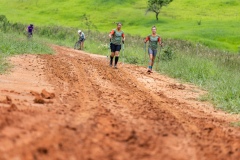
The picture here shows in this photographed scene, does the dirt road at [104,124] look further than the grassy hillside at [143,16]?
No

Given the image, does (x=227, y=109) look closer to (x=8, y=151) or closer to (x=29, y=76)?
(x=29, y=76)

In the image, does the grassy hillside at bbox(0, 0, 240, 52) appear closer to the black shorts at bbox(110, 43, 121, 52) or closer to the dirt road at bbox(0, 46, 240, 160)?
the black shorts at bbox(110, 43, 121, 52)

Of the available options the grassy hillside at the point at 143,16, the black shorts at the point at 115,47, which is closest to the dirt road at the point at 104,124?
the black shorts at the point at 115,47

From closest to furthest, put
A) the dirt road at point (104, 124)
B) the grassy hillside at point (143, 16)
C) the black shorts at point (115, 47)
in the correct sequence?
1. the dirt road at point (104, 124)
2. the black shorts at point (115, 47)
3. the grassy hillside at point (143, 16)

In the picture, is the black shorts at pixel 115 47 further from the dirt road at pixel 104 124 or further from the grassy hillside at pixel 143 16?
the grassy hillside at pixel 143 16

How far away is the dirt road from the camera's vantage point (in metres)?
4.53

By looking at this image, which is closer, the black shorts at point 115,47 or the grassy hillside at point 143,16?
the black shorts at point 115,47

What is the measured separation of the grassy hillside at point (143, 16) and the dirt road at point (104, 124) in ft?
121

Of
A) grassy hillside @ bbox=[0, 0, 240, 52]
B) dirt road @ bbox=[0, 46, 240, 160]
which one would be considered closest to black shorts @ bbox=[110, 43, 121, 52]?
dirt road @ bbox=[0, 46, 240, 160]

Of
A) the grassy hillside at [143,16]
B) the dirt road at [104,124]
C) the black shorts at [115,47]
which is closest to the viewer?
the dirt road at [104,124]

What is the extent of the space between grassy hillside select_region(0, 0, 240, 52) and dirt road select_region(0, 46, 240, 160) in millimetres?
36921

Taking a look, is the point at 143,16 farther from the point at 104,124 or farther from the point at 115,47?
the point at 104,124

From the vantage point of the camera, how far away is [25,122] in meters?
5.42

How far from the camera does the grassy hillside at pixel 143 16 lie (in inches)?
2039
